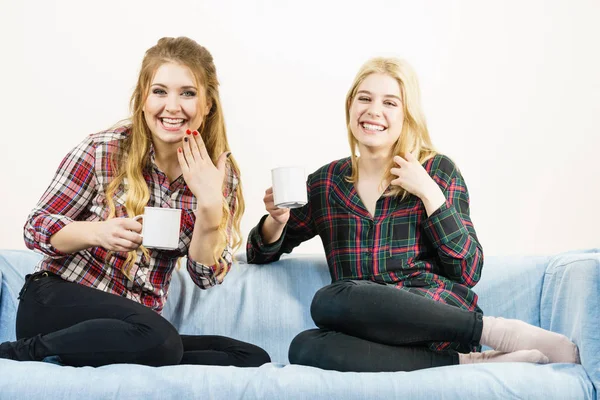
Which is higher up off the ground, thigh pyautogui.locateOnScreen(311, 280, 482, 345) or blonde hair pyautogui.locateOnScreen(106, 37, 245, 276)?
blonde hair pyautogui.locateOnScreen(106, 37, 245, 276)

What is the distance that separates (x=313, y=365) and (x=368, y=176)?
628 mm

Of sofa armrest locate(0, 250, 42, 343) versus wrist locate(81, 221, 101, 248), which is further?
sofa armrest locate(0, 250, 42, 343)

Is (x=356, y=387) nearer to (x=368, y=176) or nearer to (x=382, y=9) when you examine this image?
(x=368, y=176)

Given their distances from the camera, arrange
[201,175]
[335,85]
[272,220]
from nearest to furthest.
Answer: [201,175]
[272,220]
[335,85]

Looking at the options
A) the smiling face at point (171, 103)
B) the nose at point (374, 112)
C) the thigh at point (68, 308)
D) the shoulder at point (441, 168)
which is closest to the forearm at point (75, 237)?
the thigh at point (68, 308)

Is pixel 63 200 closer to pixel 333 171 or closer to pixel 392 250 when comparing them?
pixel 333 171

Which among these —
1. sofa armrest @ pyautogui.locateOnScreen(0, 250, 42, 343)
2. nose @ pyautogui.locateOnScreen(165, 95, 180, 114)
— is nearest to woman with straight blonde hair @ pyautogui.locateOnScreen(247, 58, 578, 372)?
nose @ pyautogui.locateOnScreen(165, 95, 180, 114)

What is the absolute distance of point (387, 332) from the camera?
181 centimetres

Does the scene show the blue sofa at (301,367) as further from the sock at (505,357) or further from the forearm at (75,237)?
the forearm at (75,237)

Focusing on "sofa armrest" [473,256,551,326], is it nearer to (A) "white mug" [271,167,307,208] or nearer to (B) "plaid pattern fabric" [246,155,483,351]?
(B) "plaid pattern fabric" [246,155,483,351]

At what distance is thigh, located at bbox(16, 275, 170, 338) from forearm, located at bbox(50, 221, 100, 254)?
0.34 ft

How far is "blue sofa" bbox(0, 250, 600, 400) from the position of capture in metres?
1.65

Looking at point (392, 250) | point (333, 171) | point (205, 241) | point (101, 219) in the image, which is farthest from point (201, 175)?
point (392, 250)

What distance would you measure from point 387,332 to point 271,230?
1.83 ft
